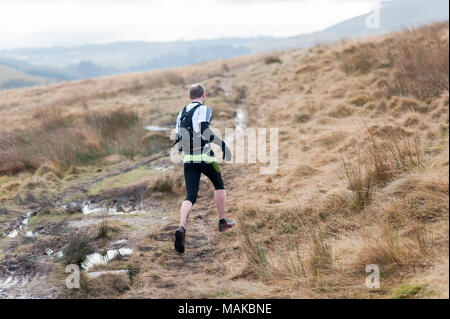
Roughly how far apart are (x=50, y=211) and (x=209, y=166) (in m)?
3.38

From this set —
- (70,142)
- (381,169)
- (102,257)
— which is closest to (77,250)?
(102,257)

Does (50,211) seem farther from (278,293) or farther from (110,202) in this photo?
(278,293)

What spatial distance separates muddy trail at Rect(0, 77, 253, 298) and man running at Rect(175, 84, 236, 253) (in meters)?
0.49

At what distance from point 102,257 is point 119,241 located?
0.53m

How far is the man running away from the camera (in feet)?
15.6

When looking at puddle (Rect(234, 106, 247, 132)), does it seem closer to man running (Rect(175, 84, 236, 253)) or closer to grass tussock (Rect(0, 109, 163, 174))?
grass tussock (Rect(0, 109, 163, 174))

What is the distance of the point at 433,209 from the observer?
3.84 meters

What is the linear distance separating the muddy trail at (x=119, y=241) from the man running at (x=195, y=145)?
490 millimetres


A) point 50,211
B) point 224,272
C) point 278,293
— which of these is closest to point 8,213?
point 50,211

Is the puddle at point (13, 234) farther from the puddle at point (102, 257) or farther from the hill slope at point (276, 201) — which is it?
the puddle at point (102, 257)

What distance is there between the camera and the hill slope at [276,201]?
3451 millimetres

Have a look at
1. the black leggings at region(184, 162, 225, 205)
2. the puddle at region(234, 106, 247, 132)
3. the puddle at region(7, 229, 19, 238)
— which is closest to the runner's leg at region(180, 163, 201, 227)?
the black leggings at region(184, 162, 225, 205)

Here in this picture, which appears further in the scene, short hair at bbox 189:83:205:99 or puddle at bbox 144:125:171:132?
puddle at bbox 144:125:171:132
